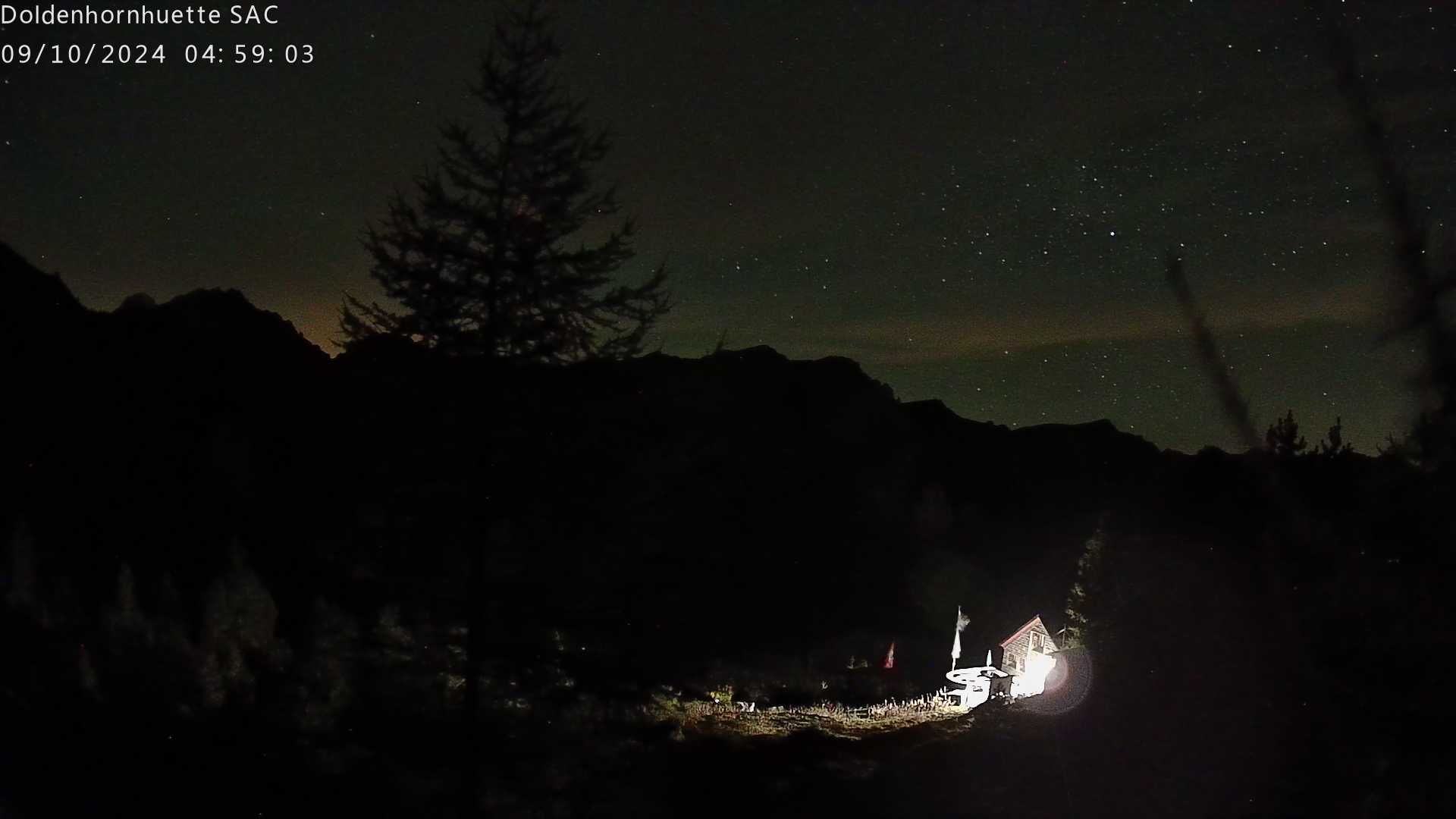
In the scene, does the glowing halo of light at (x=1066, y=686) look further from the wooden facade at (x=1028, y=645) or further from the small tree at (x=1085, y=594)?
the wooden facade at (x=1028, y=645)

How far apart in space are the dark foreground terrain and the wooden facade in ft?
7.44

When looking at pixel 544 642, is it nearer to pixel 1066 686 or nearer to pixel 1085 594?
pixel 1066 686

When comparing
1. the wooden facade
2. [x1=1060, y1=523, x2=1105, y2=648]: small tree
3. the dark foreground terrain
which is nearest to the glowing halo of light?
the dark foreground terrain

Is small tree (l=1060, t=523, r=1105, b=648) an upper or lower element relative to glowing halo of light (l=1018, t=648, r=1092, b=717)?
upper

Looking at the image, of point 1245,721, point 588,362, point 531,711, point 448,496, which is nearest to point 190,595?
point 531,711

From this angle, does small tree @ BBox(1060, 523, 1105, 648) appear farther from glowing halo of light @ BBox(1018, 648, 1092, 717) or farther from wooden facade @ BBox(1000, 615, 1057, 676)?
glowing halo of light @ BBox(1018, 648, 1092, 717)

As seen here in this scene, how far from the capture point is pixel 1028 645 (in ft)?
78.0

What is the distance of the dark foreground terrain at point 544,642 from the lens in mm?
2078

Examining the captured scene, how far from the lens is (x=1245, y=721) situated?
8.77 feet

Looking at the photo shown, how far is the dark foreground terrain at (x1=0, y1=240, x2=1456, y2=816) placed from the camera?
6.82ft

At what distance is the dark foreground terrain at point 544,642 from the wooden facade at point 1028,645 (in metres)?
2.27

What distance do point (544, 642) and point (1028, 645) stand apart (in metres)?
13.5

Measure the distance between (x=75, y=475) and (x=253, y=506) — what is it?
5.32 m

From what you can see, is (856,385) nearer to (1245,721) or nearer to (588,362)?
(588,362)
